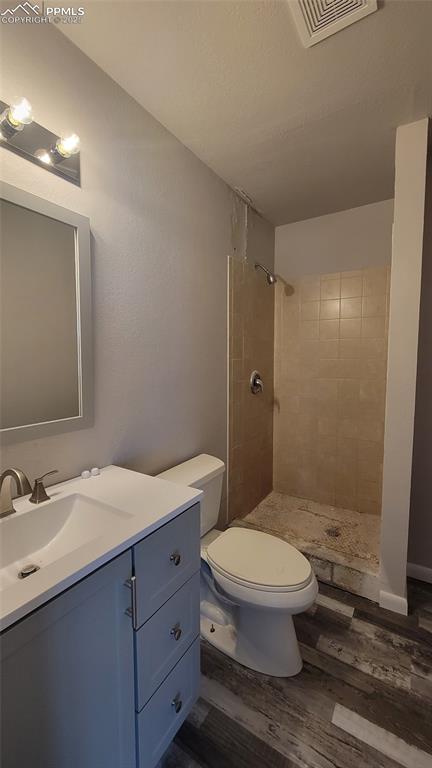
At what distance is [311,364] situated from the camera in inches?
96.0

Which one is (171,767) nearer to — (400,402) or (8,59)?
(400,402)

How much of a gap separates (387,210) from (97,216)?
193 centimetres

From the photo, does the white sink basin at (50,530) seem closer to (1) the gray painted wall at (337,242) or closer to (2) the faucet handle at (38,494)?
(2) the faucet handle at (38,494)

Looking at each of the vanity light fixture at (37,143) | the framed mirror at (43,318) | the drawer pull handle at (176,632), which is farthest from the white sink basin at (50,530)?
the vanity light fixture at (37,143)

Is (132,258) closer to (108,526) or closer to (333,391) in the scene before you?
(108,526)

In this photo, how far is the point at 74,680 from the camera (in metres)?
0.63

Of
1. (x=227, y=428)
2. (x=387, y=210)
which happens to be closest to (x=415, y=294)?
(x=387, y=210)

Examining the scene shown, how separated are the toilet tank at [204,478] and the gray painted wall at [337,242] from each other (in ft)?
5.53

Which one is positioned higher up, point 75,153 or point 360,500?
point 75,153

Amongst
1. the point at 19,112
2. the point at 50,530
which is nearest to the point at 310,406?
the point at 50,530

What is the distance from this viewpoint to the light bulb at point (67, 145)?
969 millimetres

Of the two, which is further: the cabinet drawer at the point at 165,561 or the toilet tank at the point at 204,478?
the toilet tank at the point at 204,478

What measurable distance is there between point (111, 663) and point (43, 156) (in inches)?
55.0

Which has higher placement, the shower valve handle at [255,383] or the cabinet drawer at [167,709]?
the shower valve handle at [255,383]
